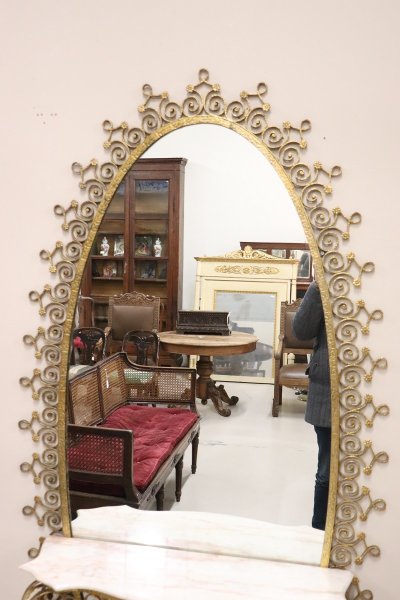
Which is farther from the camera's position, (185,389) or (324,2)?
(185,389)

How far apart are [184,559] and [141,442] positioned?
0.99 ft

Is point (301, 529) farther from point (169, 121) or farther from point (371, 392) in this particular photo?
point (169, 121)

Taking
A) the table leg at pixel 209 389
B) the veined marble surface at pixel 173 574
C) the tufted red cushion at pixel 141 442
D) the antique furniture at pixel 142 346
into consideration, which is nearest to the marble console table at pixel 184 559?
the veined marble surface at pixel 173 574

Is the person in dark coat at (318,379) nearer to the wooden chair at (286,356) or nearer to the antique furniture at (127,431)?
the wooden chair at (286,356)

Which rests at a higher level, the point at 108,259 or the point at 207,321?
the point at 108,259

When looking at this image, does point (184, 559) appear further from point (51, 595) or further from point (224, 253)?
point (224, 253)

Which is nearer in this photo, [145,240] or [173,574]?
[173,574]

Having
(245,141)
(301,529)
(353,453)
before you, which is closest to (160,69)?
(245,141)

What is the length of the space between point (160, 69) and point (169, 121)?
0.13m

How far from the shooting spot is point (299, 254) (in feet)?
4.91

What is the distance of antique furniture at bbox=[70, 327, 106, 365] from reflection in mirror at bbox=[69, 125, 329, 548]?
0.11ft

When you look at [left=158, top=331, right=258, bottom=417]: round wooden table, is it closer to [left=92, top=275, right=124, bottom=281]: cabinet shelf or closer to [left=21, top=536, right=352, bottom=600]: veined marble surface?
[left=92, top=275, right=124, bottom=281]: cabinet shelf

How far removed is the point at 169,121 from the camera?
1553 millimetres

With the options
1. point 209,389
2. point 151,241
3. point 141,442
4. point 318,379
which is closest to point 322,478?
point 318,379
